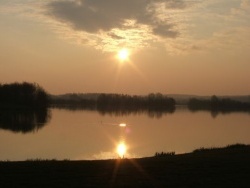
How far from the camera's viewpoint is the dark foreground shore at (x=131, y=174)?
372 inches

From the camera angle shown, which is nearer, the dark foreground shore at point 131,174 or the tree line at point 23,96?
the dark foreground shore at point 131,174

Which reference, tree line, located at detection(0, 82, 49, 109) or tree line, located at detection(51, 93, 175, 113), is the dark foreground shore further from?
tree line, located at detection(51, 93, 175, 113)

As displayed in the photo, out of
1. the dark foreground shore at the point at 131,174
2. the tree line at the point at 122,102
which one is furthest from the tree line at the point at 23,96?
the dark foreground shore at the point at 131,174

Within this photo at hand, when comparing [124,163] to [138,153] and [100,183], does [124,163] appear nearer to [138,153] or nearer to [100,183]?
[100,183]

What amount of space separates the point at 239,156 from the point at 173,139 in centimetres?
2354

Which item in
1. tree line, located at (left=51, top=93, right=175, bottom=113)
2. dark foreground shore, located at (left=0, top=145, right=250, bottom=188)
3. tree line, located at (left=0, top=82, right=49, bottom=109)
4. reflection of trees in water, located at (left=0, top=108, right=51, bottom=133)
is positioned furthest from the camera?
tree line, located at (left=51, top=93, right=175, bottom=113)

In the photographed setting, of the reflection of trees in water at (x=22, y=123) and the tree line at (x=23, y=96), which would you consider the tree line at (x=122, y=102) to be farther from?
the reflection of trees in water at (x=22, y=123)

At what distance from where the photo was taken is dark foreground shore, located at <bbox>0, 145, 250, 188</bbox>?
9.45m

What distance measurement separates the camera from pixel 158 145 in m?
33.1

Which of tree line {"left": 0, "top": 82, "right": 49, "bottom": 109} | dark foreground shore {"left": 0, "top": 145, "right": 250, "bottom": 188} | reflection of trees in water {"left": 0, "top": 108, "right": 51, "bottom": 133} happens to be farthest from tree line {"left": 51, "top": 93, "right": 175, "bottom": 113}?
dark foreground shore {"left": 0, "top": 145, "right": 250, "bottom": 188}

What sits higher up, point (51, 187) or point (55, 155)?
point (51, 187)

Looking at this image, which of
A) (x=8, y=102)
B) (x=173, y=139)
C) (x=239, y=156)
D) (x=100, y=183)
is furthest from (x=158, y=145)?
(x=8, y=102)

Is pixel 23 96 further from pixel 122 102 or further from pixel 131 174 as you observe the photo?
pixel 131 174

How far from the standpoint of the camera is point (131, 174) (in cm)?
1073
